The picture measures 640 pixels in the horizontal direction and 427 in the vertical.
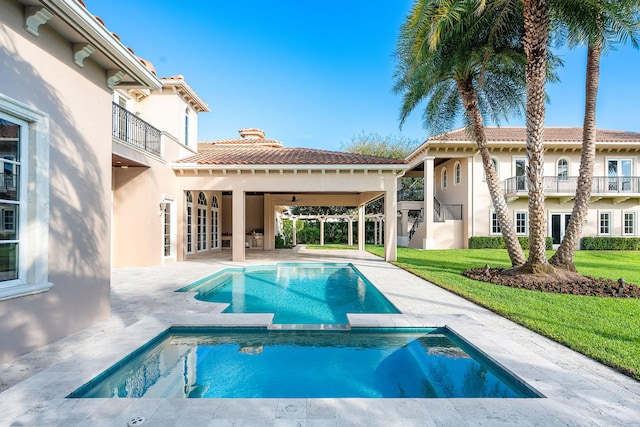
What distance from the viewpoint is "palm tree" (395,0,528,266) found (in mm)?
9453

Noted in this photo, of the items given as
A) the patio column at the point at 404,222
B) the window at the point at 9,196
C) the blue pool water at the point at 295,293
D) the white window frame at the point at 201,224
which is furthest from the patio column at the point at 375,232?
the window at the point at 9,196

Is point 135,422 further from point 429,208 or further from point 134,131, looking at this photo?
point 429,208

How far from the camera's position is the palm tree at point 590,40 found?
30.4 ft

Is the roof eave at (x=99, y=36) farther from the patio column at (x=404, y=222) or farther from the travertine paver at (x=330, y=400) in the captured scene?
the patio column at (x=404, y=222)

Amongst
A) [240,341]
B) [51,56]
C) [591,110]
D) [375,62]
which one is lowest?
[240,341]

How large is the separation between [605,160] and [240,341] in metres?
27.8

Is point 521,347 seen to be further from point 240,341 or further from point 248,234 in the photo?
point 248,234

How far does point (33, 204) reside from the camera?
4512 mm

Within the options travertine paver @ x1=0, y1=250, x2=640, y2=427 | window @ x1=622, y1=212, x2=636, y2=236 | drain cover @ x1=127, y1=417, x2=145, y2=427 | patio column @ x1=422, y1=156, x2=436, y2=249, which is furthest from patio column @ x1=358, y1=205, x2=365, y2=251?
drain cover @ x1=127, y1=417, x2=145, y2=427

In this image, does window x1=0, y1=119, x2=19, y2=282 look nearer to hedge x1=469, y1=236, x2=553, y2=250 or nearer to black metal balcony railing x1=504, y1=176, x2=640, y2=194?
hedge x1=469, y1=236, x2=553, y2=250

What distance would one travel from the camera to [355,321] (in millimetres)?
6051

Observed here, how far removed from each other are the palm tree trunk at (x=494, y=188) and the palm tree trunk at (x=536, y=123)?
1.10 meters

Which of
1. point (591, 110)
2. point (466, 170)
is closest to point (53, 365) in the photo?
point (591, 110)

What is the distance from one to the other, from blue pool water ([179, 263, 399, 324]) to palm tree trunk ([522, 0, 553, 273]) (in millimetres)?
5056
